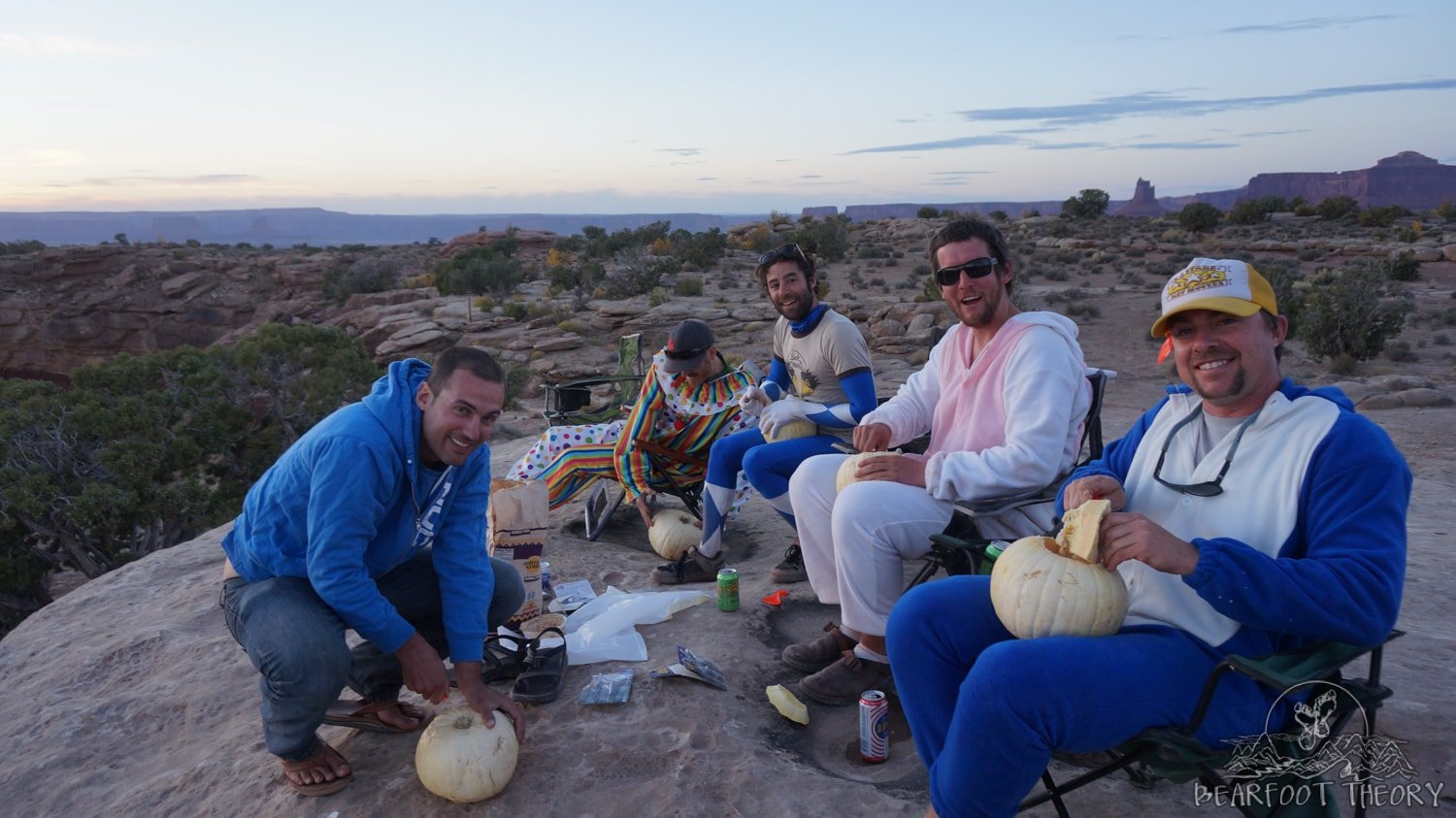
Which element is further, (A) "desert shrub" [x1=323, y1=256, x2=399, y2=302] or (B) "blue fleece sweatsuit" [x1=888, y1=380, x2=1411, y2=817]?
(A) "desert shrub" [x1=323, y1=256, x2=399, y2=302]

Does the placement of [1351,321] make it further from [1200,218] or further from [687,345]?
[1200,218]

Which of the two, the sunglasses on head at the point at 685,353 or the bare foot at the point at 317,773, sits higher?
the sunglasses on head at the point at 685,353

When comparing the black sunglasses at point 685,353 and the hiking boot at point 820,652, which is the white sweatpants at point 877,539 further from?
the black sunglasses at point 685,353

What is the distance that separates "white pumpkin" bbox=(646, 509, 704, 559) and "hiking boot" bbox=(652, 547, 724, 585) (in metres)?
0.26

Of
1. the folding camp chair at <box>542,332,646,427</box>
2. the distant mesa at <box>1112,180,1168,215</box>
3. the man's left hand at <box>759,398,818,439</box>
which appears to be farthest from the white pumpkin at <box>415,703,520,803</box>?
the distant mesa at <box>1112,180,1168,215</box>

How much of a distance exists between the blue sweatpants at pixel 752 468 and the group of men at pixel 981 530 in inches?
0.7

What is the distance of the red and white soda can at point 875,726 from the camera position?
8.42ft

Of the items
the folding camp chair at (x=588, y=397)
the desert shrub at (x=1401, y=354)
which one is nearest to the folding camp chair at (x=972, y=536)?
the folding camp chair at (x=588, y=397)

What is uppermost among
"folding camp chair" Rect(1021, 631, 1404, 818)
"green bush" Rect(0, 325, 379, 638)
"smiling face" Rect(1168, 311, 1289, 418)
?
"smiling face" Rect(1168, 311, 1289, 418)

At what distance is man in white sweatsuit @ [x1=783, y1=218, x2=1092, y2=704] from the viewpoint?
8.75 feet

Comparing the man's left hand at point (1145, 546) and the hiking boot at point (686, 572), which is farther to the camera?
the hiking boot at point (686, 572)

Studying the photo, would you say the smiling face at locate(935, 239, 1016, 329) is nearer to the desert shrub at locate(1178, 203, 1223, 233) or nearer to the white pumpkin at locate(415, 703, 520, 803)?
the white pumpkin at locate(415, 703, 520, 803)

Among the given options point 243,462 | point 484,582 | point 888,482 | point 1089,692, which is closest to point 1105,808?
point 1089,692

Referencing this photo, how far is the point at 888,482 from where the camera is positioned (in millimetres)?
2777
